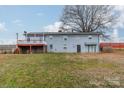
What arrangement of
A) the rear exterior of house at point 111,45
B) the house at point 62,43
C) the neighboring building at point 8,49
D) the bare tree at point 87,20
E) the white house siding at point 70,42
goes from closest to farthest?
the bare tree at point 87,20 → the neighboring building at point 8,49 → the rear exterior of house at point 111,45 → the house at point 62,43 → the white house siding at point 70,42

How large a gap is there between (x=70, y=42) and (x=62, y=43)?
423 millimetres

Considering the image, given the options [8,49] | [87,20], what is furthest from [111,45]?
[8,49]

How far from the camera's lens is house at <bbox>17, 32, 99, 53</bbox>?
36.1 feet

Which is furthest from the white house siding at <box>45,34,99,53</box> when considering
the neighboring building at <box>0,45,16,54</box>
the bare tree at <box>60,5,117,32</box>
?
the neighboring building at <box>0,45,16,54</box>

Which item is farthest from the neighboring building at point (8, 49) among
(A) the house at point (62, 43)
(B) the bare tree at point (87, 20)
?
(B) the bare tree at point (87, 20)

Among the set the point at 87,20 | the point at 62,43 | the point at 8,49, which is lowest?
the point at 8,49

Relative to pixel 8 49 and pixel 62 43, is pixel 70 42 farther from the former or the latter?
pixel 8 49

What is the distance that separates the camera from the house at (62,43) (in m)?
11.0

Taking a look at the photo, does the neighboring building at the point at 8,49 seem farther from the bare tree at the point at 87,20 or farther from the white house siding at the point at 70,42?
the bare tree at the point at 87,20

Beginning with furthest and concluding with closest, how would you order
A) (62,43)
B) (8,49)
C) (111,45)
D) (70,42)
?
(70,42), (62,43), (111,45), (8,49)

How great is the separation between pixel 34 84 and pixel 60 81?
0.38 meters

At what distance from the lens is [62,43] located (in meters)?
11.7

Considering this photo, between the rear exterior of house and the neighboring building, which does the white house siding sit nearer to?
the rear exterior of house

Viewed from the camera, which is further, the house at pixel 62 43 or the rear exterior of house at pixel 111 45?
the house at pixel 62 43
